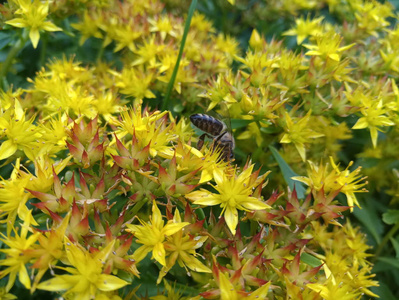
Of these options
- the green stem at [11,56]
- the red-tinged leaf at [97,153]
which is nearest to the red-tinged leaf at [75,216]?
the red-tinged leaf at [97,153]

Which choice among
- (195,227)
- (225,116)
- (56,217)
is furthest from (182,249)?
(225,116)

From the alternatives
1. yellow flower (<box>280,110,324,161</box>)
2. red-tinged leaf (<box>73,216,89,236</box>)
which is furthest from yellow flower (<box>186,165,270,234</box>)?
yellow flower (<box>280,110,324,161</box>)

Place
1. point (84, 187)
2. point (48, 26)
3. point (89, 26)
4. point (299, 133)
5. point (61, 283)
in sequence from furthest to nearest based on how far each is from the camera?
1. point (89, 26)
2. point (48, 26)
3. point (299, 133)
4. point (84, 187)
5. point (61, 283)

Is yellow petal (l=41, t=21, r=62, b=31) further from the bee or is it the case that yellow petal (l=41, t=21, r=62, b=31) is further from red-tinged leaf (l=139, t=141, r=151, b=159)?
red-tinged leaf (l=139, t=141, r=151, b=159)

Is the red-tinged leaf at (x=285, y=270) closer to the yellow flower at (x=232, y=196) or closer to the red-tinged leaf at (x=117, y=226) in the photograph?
the yellow flower at (x=232, y=196)

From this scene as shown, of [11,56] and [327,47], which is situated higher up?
[327,47]

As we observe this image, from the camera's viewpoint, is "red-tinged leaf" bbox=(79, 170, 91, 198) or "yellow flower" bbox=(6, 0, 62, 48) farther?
"yellow flower" bbox=(6, 0, 62, 48)

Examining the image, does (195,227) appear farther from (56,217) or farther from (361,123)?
(361,123)

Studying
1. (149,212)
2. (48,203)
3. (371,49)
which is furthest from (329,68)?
(48,203)
